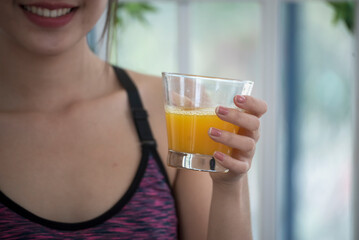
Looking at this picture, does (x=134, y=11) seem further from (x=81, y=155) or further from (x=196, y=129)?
(x=196, y=129)

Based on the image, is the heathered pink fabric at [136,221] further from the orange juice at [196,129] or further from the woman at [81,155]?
the orange juice at [196,129]

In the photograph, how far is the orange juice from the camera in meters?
1.03

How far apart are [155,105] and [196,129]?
43cm

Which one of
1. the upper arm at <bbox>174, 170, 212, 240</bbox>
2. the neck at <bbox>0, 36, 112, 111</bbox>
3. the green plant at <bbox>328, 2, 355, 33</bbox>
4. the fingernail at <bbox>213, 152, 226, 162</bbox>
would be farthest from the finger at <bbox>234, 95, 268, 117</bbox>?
the green plant at <bbox>328, 2, 355, 33</bbox>

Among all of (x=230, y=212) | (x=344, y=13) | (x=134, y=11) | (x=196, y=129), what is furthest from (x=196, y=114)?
(x=344, y=13)

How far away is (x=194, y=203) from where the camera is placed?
1.32 metres

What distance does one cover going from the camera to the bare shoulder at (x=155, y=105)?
138 cm

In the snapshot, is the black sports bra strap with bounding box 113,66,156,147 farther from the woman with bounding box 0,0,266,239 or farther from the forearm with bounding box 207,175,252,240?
the forearm with bounding box 207,175,252,240

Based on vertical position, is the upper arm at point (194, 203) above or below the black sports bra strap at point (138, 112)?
below

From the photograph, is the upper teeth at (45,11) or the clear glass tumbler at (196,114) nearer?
the clear glass tumbler at (196,114)

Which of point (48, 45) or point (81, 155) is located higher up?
point (48, 45)

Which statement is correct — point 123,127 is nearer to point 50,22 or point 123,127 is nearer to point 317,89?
A: point 50,22

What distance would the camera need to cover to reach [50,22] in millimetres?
1150

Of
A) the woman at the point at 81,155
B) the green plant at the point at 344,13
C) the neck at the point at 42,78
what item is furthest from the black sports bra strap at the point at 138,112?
the green plant at the point at 344,13
